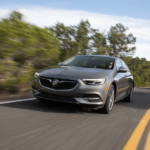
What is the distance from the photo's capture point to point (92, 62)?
6.33m

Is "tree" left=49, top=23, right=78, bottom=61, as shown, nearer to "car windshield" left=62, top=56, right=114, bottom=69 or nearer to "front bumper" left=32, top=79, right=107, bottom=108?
"car windshield" left=62, top=56, right=114, bottom=69

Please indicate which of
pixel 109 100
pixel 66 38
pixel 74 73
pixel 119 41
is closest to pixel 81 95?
pixel 74 73

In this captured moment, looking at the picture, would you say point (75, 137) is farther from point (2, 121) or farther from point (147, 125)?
point (147, 125)

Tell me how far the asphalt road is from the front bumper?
0.99 feet

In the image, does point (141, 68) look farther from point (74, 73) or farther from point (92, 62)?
point (74, 73)

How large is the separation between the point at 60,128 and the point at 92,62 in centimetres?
283

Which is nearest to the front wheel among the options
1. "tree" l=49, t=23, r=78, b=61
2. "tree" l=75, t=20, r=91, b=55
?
"tree" l=49, t=23, r=78, b=61

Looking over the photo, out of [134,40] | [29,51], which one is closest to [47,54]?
[29,51]

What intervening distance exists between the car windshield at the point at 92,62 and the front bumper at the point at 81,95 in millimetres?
1131

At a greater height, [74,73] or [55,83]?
[74,73]

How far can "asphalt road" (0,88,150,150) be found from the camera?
10.2 feet

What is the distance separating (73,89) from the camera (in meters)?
4.82

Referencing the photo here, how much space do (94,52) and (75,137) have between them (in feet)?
53.3

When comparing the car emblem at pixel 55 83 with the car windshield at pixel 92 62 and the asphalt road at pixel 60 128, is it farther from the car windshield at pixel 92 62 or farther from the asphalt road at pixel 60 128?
the car windshield at pixel 92 62
